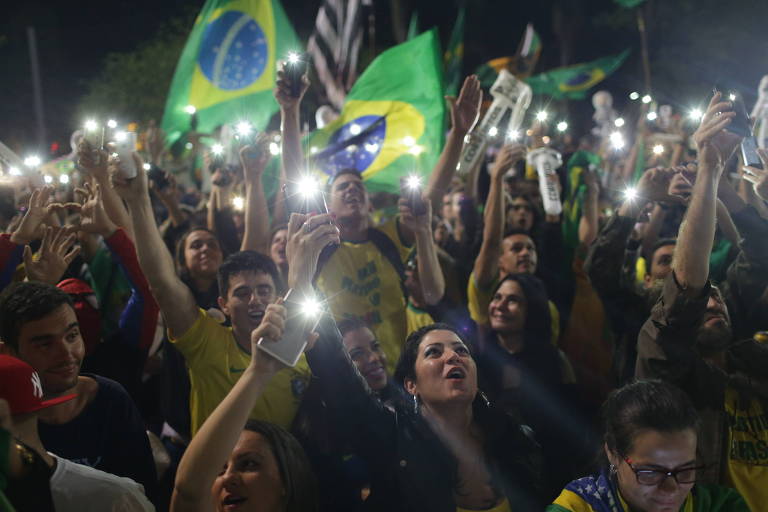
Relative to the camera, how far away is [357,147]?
600cm

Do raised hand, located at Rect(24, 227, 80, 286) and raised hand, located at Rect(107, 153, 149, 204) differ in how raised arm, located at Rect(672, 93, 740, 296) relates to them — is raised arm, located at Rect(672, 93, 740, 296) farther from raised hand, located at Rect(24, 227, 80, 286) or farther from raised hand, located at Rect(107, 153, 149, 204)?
raised hand, located at Rect(24, 227, 80, 286)

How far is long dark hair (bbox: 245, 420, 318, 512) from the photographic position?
243 cm

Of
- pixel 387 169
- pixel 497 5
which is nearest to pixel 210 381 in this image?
pixel 387 169

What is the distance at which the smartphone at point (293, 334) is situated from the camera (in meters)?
1.89

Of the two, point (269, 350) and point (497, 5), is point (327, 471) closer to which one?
point (269, 350)

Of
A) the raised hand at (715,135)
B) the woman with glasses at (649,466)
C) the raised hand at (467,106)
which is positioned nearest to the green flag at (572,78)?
the raised hand at (467,106)

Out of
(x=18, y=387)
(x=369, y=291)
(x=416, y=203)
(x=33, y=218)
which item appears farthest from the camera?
(x=369, y=291)

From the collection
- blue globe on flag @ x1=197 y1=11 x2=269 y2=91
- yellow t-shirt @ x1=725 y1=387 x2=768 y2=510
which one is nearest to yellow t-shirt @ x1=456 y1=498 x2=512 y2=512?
yellow t-shirt @ x1=725 y1=387 x2=768 y2=510

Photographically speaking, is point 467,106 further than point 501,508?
Yes

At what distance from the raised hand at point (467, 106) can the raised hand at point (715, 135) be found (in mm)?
1747

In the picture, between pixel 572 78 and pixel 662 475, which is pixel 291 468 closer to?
pixel 662 475

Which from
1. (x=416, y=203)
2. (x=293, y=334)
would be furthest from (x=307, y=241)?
(x=416, y=203)

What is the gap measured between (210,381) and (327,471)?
65 centimetres

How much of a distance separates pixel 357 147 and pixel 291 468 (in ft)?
12.9
